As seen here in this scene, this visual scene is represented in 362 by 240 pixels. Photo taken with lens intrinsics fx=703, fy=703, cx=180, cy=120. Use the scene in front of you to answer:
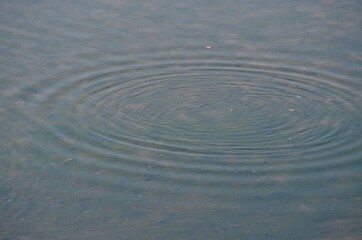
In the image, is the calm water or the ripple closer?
the calm water

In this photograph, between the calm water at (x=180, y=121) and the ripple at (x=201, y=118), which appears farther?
the ripple at (x=201, y=118)

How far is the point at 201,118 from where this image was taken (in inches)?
192

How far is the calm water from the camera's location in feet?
12.4

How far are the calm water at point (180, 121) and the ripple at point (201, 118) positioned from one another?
0.04 ft

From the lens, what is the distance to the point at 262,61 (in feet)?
19.2

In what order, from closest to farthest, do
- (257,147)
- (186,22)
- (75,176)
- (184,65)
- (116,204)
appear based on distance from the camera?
1. (116,204)
2. (75,176)
3. (257,147)
4. (184,65)
5. (186,22)

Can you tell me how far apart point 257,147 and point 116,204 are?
1071 mm

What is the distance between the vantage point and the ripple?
4207mm

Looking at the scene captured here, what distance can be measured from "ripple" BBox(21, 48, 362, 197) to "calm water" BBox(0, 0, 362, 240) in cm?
1

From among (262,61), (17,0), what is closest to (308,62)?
(262,61)

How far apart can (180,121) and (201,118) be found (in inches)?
6.2

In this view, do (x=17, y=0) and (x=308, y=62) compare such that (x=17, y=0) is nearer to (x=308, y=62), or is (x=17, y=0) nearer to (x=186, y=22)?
(x=186, y=22)

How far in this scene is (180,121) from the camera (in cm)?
482

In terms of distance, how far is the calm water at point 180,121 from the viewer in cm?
377
